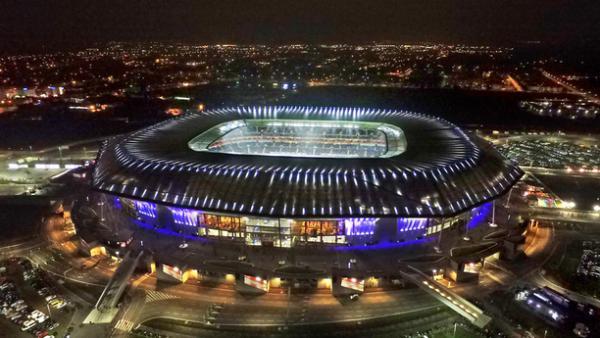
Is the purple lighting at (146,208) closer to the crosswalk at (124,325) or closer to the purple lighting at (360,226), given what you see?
the crosswalk at (124,325)

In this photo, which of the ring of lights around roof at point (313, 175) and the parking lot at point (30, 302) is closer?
the parking lot at point (30, 302)

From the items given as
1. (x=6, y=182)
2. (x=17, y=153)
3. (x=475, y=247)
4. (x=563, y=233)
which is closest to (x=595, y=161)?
(x=563, y=233)

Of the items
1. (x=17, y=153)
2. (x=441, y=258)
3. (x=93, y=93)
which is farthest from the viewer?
(x=93, y=93)

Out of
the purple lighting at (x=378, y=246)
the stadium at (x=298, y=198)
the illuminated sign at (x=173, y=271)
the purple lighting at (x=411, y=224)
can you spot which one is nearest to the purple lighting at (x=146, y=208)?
the stadium at (x=298, y=198)

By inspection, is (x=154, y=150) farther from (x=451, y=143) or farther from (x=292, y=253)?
(x=451, y=143)

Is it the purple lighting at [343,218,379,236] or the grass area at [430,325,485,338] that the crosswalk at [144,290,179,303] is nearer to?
the purple lighting at [343,218,379,236]

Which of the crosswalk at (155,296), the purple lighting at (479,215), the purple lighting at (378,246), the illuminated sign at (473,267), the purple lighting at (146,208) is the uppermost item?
the purple lighting at (146,208)

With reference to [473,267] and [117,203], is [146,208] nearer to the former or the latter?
[117,203]
